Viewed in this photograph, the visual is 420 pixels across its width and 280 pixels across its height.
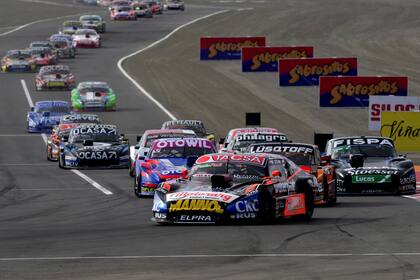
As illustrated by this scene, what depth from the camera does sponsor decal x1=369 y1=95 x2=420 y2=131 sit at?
142 ft

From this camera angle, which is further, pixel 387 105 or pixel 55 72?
pixel 55 72

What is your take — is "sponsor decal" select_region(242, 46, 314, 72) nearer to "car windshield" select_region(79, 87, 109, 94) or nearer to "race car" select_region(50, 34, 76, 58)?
"car windshield" select_region(79, 87, 109, 94)

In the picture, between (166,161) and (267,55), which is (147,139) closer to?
(166,161)

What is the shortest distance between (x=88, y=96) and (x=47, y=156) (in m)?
17.9

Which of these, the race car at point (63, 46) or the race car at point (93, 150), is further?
the race car at point (63, 46)

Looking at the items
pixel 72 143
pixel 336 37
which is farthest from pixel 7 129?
pixel 336 37

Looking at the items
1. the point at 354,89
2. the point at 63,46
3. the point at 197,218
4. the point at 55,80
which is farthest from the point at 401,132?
the point at 63,46

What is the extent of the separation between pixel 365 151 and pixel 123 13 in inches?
3505

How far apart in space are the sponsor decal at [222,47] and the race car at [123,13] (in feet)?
118

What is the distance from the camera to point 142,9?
12144cm

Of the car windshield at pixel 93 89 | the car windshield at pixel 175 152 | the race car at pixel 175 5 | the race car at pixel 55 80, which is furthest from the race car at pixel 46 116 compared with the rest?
the race car at pixel 175 5

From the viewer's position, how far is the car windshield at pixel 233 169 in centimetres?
2282

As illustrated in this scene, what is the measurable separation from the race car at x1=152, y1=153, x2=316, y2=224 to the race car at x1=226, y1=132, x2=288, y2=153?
11.3 m

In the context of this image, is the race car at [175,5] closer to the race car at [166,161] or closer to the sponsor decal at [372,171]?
the race car at [166,161]
